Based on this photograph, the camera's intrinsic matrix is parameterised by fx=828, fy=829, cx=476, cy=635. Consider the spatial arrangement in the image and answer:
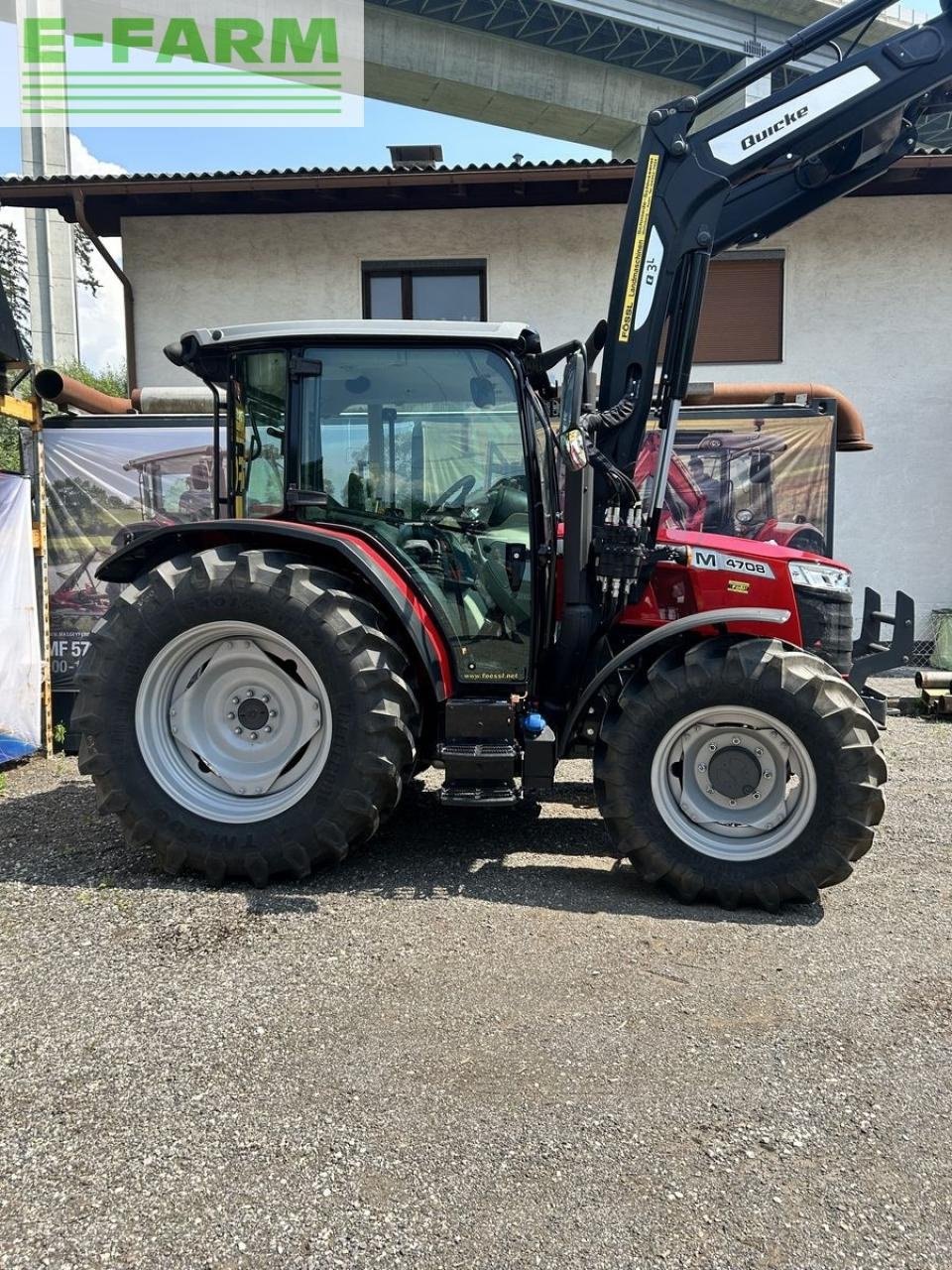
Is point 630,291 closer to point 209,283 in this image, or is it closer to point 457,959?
point 457,959

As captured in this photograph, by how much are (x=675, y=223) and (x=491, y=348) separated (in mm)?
1002

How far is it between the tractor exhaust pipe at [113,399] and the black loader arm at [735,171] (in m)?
4.05

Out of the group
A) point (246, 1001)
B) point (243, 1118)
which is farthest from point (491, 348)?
point (243, 1118)

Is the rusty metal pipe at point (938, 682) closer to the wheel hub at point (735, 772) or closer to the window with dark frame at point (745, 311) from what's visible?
the window with dark frame at point (745, 311)

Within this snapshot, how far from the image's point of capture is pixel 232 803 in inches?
139

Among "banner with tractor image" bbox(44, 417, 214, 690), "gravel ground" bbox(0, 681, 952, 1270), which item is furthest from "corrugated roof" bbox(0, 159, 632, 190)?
"gravel ground" bbox(0, 681, 952, 1270)

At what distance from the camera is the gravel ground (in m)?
1.73

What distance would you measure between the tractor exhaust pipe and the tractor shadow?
9.83ft

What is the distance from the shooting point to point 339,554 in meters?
3.52

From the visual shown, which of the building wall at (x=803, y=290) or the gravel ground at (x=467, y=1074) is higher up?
the building wall at (x=803, y=290)

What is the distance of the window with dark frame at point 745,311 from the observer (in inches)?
376

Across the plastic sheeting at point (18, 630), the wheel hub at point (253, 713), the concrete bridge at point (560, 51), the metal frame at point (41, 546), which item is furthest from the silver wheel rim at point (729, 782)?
the concrete bridge at point (560, 51)

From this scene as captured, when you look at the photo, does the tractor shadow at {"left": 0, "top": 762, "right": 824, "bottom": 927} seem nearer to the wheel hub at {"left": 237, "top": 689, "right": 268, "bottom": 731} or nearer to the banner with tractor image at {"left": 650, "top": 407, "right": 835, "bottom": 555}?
the wheel hub at {"left": 237, "top": 689, "right": 268, "bottom": 731}

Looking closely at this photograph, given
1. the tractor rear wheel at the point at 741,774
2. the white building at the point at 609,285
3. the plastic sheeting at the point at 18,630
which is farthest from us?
the white building at the point at 609,285
